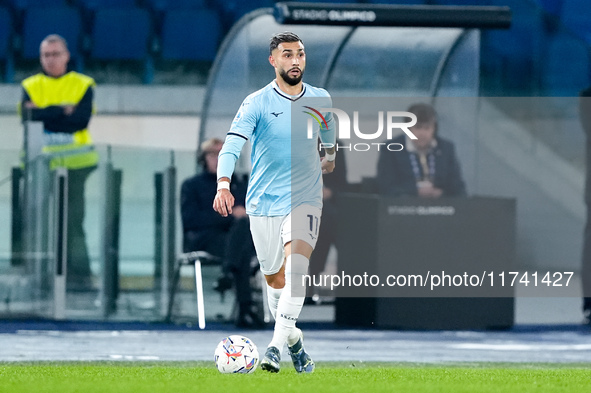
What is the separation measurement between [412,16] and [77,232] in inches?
129

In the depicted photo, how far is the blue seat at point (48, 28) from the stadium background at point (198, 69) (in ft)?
0.05

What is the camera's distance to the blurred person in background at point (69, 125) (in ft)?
34.3

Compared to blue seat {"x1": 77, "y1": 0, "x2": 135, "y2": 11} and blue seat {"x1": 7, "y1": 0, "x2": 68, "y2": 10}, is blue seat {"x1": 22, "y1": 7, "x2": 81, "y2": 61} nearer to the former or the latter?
blue seat {"x1": 7, "y1": 0, "x2": 68, "y2": 10}

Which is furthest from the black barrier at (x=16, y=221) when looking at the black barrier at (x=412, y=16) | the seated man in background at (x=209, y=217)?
the black barrier at (x=412, y=16)

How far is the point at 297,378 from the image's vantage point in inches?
242

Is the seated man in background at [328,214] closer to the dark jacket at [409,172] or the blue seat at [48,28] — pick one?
the dark jacket at [409,172]

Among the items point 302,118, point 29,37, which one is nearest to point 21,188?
point 302,118

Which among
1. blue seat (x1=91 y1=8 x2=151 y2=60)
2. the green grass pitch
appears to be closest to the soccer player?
the green grass pitch

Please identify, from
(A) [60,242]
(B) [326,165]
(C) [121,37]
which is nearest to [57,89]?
(A) [60,242]

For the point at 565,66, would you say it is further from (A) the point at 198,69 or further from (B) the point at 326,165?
(B) the point at 326,165

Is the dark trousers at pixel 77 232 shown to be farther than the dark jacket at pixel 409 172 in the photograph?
Yes

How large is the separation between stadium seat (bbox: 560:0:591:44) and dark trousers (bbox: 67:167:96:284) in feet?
31.0

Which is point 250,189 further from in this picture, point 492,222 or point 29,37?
point 29,37

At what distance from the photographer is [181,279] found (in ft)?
34.9
